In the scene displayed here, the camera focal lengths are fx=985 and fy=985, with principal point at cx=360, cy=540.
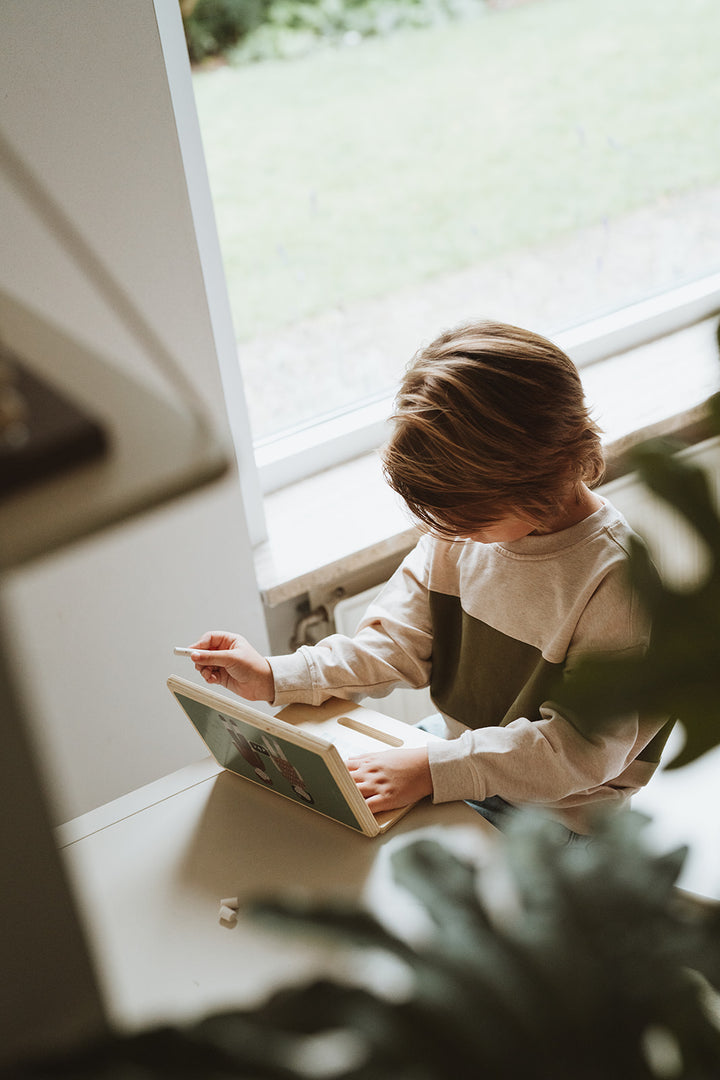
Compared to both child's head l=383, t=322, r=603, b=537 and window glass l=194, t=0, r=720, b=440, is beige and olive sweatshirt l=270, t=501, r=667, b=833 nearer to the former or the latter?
child's head l=383, t=322, r=603, b=537

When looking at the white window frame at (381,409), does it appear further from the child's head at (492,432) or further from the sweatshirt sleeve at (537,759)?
the sweatshirt sleeve at (537,759)

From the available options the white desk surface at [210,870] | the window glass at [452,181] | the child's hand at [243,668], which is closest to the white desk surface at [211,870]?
the white desk surface at [210,870]

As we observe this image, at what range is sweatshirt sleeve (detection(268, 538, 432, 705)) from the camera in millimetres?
1253

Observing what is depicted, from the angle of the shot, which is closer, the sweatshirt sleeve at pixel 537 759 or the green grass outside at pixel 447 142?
the sweatshirt sleeve at pixel 537 759

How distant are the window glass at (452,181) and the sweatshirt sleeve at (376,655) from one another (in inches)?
23.0

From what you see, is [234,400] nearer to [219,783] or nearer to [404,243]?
[404,243]

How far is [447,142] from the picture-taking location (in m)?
1.92

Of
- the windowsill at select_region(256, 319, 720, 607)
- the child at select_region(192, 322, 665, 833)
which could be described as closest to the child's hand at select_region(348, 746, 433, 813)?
the child at select_region(192, 322, 665, 833)

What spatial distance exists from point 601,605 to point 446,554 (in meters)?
0.26

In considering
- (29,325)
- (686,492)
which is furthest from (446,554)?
(29,325)

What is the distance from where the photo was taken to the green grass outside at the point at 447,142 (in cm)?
170

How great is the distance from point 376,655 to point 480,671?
0.45ft

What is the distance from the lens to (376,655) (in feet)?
4.28

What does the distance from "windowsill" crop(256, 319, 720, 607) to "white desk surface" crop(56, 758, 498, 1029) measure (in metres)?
0.54
